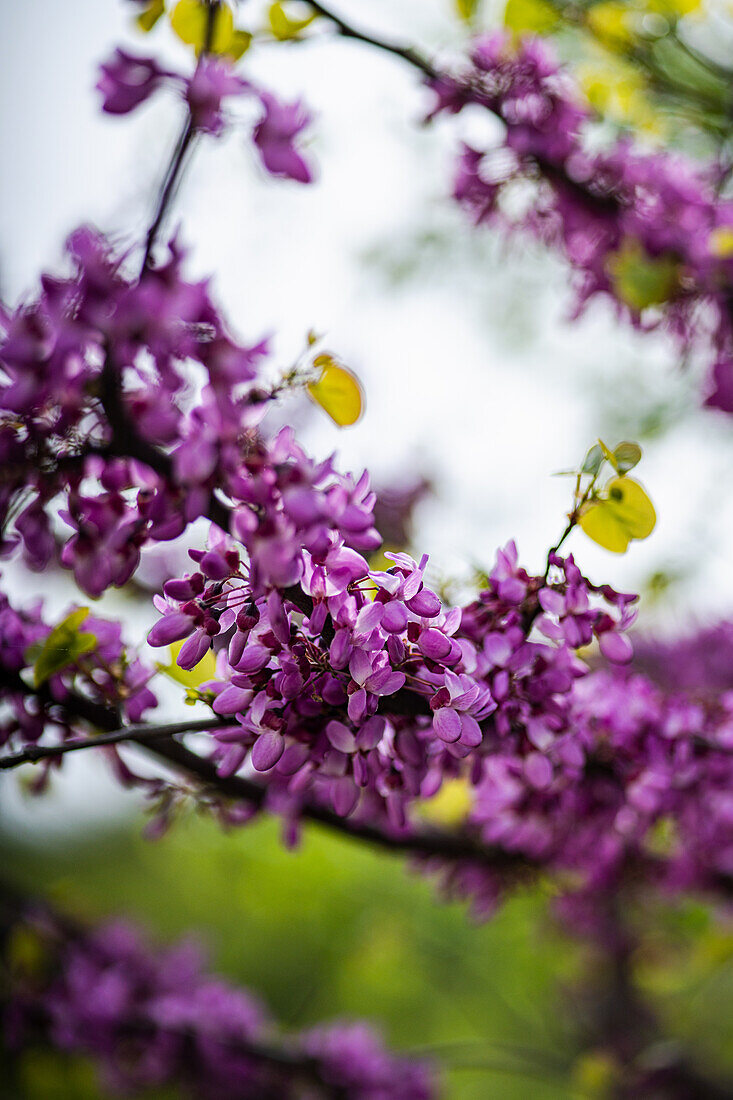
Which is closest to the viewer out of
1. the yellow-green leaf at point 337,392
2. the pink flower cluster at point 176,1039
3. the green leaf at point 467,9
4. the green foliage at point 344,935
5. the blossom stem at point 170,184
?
the blossom stem at point 170,184

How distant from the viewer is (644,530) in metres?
0.56

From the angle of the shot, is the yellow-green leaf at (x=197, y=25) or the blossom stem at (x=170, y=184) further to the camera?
the yellow-green leaf at (x=197, y=25)

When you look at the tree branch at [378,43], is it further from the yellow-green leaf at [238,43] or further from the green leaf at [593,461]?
the green leaf at [593,461]

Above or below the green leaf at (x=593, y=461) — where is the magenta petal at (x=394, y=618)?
below

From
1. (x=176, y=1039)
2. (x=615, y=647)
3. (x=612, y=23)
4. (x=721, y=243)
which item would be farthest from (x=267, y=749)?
(x=612, y=23)

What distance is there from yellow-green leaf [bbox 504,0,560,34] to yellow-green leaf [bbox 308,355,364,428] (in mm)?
705

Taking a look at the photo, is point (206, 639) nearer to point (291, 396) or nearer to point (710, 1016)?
point (291, 396)

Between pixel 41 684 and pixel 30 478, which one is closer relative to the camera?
pixel 30 478

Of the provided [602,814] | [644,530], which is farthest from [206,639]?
[602,814]

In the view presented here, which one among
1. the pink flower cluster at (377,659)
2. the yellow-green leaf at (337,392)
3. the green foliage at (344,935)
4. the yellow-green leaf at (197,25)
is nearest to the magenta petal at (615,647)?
the pink flower cluster at (377,659)

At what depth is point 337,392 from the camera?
1.78ft

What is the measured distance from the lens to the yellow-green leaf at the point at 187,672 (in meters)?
0.63

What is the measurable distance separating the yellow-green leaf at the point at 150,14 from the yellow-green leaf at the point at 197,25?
0.03 m

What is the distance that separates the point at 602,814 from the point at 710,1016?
3.77 m
